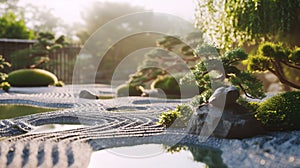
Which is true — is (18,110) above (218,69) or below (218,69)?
below

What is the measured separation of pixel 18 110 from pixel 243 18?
6278 mm

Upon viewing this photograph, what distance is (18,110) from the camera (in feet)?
26.1

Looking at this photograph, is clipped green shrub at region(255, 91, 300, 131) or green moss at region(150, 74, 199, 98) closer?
clipped green shrub at region(255, 91, 300, 131)

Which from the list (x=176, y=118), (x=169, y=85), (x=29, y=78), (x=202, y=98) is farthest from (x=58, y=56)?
(x=202, y=98)

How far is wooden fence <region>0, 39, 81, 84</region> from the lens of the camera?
18219mm

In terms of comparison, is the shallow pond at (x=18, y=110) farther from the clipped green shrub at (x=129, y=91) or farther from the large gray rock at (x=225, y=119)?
the clipped green shrub at (x=129, y=91)

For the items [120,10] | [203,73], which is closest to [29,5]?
[120,10]

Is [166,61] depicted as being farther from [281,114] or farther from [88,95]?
[281,114]

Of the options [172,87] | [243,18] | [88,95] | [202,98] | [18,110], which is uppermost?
[243,18]

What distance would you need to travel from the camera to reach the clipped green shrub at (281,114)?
15.7 feet

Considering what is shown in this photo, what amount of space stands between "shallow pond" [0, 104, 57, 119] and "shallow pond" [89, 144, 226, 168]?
12.3 ft

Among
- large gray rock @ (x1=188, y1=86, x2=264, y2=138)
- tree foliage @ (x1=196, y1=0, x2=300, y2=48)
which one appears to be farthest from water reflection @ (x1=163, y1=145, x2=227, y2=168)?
tree foliage @ (x1=196, y1=0, x2=300, y2=48)

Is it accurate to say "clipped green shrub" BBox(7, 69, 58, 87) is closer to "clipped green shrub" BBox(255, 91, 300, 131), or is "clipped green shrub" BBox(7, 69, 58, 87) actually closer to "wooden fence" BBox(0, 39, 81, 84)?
"wooden fence" BBox(0, 39, 81, 84)

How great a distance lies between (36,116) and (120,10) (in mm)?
22847
